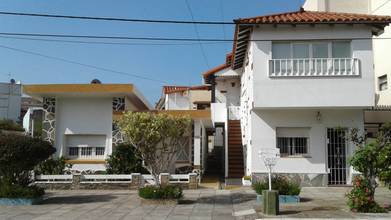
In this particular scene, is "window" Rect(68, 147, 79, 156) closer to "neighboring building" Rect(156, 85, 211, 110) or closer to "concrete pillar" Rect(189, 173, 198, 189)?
"concrete pillar" Rect(189, 173, 198, 189)

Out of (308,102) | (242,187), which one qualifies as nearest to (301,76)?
(308,102)

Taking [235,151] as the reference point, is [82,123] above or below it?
above

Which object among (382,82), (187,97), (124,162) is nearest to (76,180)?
(124,162)

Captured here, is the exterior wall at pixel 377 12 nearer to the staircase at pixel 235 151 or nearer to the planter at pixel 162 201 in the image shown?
the staircase at pixel 235 151

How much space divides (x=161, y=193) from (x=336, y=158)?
8272 mm

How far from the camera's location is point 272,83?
675 inches

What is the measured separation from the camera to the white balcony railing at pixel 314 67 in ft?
55.5

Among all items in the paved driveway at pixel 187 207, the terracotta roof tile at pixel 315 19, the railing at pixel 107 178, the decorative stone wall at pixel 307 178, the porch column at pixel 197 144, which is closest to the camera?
the paved driveway at pixel 187 207

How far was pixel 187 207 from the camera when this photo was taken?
13391 mm

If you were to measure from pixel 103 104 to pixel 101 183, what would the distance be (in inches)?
191

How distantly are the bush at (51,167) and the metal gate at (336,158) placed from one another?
12.3 meters

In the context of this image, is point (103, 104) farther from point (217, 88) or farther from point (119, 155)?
point (217, 88)

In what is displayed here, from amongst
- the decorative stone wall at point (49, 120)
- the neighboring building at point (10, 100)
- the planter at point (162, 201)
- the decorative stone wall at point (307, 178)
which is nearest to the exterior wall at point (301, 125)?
the decorative stone wall at point (307, 178)

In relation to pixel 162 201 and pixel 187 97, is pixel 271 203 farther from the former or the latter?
pixel 187 97
